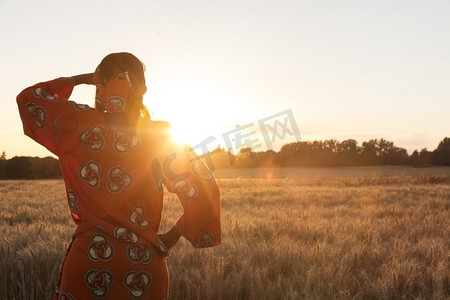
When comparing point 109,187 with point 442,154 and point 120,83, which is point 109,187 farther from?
point 442,154

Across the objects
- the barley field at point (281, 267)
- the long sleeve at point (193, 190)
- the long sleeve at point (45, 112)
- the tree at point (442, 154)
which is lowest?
the barley field at point (281, 267)

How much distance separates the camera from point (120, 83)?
1.94 m

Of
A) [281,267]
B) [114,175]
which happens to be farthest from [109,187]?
[281,267]

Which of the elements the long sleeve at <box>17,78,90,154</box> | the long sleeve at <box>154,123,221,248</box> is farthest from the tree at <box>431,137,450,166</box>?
the long sleeve at <box>17,78,90,154</box>

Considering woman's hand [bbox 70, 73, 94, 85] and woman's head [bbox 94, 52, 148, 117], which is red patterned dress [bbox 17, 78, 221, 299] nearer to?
woman's head [bbox 94, 52, 148, 117]

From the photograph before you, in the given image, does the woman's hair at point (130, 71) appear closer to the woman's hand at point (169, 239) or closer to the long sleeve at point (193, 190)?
the long sleeve at point (193, 190)

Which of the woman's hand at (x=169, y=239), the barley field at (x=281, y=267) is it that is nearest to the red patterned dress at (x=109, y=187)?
the woman's hand at (x=169, y=239)

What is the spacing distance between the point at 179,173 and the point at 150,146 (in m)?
0.20

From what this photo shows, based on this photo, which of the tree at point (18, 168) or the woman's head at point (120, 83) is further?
the tree at point (18, 168)

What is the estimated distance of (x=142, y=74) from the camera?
2.05 meters

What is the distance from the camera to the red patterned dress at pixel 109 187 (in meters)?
1.87

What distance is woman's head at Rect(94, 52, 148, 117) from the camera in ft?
6.39

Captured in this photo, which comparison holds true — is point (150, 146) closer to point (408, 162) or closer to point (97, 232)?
point (97, 232)

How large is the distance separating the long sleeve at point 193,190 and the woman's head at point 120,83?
0.30 meters
